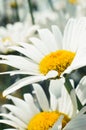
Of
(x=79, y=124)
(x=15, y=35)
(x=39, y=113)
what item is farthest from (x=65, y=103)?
(x=15, y=35)

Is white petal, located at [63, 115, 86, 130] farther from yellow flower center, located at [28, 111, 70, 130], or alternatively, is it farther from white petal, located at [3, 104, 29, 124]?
white petal, located at [3, 104, 29, 124]

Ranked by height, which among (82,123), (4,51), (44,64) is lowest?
(82,123)

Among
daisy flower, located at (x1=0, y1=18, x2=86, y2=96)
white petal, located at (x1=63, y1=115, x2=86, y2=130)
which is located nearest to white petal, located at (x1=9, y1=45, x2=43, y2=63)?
daisy flower, located at (x1=0, y1=18, x2=86, y2=96)

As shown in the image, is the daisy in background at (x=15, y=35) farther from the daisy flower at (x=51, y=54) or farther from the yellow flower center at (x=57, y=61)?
the yellow flower center at (x=57, y=61)

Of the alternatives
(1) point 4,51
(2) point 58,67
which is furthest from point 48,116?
→ (1) point 4,51

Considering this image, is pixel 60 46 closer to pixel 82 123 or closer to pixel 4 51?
pixel 82 123
